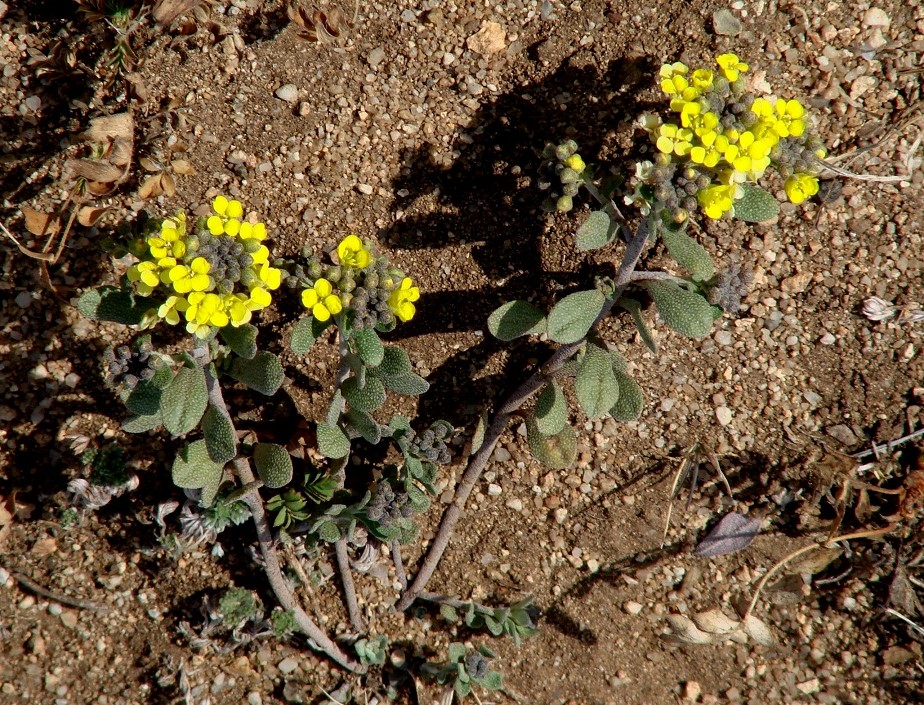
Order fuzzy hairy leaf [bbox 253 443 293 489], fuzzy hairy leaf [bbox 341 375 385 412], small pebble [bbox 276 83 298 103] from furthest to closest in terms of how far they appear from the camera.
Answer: small pebble [bbox 276 83 298 103] < fuzzy hairy leaf [bbox 253 443 293 489] < fuzzy hairy leaf [bbox 341 375 385 412]

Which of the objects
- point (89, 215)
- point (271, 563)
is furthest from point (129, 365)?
point (271, 563)

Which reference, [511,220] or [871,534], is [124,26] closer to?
[511,220]

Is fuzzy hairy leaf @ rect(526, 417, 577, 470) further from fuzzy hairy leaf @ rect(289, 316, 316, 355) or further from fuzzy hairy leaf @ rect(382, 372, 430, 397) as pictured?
fuzzy hairy leaf @ rect(289, 316, 316, 355)

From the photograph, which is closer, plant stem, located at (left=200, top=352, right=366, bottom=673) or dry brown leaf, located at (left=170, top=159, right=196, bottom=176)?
plant stem, located at (left=200, top=352, right=366, bottom=673)

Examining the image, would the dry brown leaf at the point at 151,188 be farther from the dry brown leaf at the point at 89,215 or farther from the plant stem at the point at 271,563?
the plant stem at the point at 271,563

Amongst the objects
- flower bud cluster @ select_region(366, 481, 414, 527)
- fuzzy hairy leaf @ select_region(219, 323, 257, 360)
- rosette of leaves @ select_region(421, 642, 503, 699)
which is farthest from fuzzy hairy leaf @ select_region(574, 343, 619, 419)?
rosette of leaves @ select_region(421, 642, 503, 699)
